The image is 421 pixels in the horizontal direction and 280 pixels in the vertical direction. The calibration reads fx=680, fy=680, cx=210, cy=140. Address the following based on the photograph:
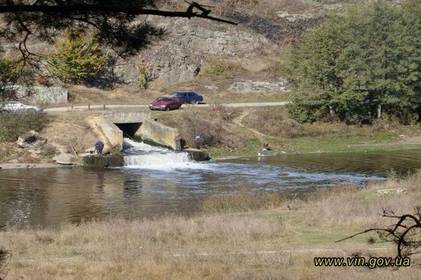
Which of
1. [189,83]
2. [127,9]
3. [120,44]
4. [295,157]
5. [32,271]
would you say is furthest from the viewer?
[189,83]

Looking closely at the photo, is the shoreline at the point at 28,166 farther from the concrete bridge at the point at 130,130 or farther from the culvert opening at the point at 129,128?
the culvert opening at the point at 129,128

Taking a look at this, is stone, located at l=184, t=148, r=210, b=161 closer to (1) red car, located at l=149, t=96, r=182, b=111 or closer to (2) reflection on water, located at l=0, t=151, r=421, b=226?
(2) reflection on water, located at l=0, t=151, r=421, b=226

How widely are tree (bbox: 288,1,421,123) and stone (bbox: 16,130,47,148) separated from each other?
24.8m

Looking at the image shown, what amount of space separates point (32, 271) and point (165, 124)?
143ft

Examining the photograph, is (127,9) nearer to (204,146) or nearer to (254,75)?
(204,146)

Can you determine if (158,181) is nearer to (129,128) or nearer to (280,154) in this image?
(280,154)

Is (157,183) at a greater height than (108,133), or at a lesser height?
lesser

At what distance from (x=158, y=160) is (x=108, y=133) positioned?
5.45 metres

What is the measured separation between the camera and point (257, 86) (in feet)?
245

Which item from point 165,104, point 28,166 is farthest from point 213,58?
point 28,166

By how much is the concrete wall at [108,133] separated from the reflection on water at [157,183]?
13.7 ft

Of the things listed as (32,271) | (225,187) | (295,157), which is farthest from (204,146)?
(32,271)

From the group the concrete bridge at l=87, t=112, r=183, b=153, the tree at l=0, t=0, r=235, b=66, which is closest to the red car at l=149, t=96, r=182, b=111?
the concrete bridge at l=87, t=112, r=183, b=153

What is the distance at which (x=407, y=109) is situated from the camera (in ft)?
220
